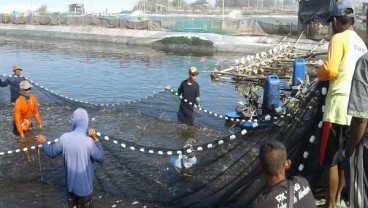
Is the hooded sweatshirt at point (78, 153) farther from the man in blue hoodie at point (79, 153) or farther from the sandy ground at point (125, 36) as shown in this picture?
the sandy ground at point (125, 36)

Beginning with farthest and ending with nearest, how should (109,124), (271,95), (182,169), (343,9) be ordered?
(109,124)
(271,95)
(182,169)
(343,9)

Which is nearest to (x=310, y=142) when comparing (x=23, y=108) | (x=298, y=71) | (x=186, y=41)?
(x=23, y=108)

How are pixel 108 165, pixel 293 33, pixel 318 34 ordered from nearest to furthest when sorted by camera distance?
1. pixel 108 165
2. pixel 318 34
3. pixel 293 33

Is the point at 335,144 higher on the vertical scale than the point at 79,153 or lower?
higher

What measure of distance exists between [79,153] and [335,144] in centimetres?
298

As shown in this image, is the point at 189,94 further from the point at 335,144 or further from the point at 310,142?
the point at 335,144

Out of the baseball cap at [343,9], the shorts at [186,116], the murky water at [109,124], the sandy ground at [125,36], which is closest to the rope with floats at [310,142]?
the baseball cap at [343,9]

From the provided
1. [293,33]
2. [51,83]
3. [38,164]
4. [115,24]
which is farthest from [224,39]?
[38,164]

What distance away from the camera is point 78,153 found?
4750 mm

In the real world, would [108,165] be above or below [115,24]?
below

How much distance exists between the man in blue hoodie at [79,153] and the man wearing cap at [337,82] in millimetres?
2760

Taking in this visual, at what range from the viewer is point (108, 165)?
20.3 ft

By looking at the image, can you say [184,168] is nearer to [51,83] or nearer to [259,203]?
[259,203]

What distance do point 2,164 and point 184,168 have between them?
3.77 metres
